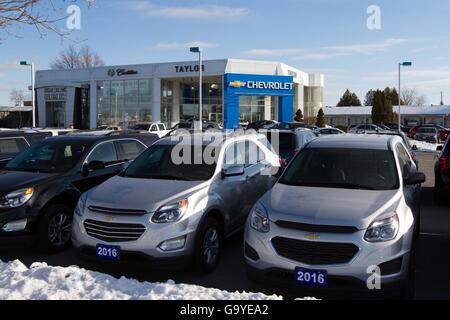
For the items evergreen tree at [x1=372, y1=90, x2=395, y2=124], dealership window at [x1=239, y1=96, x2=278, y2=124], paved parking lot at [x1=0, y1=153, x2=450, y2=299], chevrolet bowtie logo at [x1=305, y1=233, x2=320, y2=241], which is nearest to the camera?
chevrolet bowtie logo at [x1=305, y1=233, x2=320, y2=241]

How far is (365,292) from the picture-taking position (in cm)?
434

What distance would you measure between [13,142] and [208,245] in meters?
6.96

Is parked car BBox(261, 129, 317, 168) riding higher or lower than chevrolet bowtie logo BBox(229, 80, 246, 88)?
lower

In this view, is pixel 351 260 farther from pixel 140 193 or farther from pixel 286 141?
pixel 286 141

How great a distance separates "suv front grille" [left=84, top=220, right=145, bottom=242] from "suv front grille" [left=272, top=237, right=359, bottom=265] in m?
1.72

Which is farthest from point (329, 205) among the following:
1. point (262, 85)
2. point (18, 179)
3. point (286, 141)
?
point (262, 85)

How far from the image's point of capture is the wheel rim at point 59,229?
657 centimetres

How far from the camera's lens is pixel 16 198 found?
6.27 meters

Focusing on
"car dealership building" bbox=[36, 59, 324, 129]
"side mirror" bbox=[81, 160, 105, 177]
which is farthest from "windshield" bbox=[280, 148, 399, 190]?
"car dealership building" bbox=[36, 59, 324, 129]

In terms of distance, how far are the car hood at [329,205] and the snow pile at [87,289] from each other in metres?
0.96

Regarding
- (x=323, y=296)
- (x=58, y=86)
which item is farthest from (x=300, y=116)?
(x=323, y=296)

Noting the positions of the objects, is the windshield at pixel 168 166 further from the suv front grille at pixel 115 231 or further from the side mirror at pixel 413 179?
the side mirror at pixel 413 179

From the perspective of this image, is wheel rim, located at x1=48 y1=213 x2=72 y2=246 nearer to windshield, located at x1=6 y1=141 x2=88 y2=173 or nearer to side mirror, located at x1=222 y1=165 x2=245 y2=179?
windshield, located at x1=6 y1=141 x2=88 y2=173

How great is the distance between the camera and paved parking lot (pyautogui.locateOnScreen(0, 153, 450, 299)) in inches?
203
